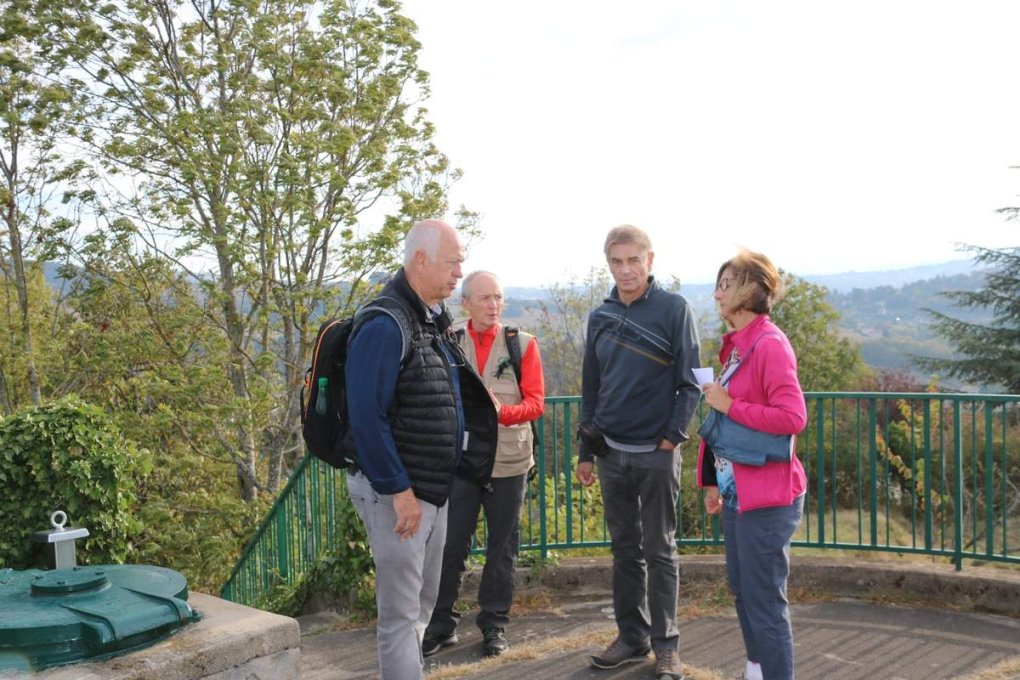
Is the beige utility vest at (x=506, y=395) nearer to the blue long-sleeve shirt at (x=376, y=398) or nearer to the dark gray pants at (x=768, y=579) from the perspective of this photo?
the dark gray pants at (x=768, y=579)

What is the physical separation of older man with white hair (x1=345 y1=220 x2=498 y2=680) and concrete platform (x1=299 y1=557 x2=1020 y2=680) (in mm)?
1190

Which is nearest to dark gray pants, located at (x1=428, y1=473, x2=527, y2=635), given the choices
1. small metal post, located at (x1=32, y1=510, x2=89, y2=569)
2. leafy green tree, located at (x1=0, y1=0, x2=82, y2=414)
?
small metal post, located at (x1=32, y1=510, x2=89, y2=569)

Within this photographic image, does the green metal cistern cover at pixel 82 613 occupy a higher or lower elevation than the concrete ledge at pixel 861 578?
higher

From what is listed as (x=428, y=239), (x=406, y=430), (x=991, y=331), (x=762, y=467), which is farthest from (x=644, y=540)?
(x=991, y=331)

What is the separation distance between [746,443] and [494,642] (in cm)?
186

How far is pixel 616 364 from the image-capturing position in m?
3.93

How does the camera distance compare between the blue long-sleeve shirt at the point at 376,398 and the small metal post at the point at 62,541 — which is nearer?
the blue long-sleeve shirt at the point at 376,398

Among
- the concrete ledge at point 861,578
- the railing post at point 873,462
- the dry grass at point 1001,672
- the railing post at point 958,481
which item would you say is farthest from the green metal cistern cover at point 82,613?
the railing post at point 958,481

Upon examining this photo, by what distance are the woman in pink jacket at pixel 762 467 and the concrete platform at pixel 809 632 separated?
87 centimetres

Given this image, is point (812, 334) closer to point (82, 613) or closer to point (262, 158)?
point (262, 158)

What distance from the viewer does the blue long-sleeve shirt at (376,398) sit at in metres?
2.77

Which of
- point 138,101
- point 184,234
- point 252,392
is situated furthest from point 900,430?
point 138,101

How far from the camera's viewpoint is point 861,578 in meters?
5.05

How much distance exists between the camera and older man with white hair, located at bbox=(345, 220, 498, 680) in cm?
279
